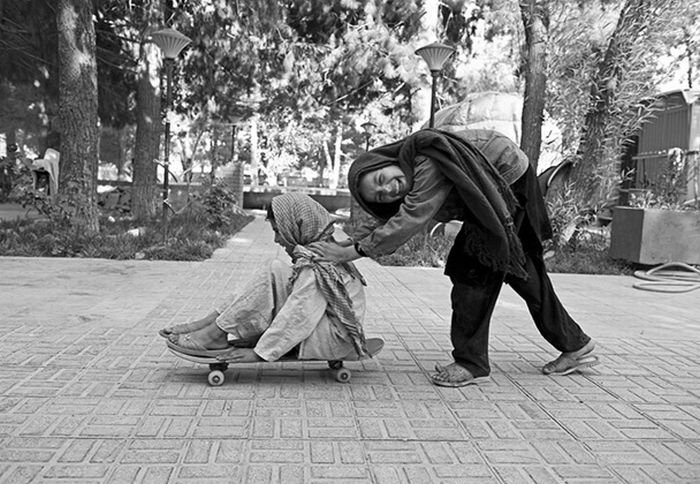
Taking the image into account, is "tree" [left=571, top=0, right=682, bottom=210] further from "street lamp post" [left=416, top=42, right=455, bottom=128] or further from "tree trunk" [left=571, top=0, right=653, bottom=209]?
"street lamp post" [left=416, top=42, right=455, bottom=128]

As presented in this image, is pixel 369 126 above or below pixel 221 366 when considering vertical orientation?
above

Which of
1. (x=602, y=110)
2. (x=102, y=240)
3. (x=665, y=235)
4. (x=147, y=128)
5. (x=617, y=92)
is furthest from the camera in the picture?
(x=147, y=128)

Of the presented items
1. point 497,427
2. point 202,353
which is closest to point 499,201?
point 497,427

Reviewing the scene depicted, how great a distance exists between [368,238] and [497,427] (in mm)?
1070

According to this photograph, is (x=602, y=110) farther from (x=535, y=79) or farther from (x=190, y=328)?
(x=190, y=328)

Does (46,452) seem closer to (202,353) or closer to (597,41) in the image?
(202,353)

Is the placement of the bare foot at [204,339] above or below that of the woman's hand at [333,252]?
below

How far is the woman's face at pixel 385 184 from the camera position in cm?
320

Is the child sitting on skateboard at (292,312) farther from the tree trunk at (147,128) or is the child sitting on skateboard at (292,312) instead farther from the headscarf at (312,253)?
the tree trunk at (147,128)

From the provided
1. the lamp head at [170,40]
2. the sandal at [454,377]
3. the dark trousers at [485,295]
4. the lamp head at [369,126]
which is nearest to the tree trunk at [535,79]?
the lamp head at [170,40]

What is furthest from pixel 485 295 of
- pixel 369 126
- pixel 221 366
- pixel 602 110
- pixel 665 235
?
pixel 369 126

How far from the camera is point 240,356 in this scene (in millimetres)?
3297

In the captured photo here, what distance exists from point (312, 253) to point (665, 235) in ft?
22.9

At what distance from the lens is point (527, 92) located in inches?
430
